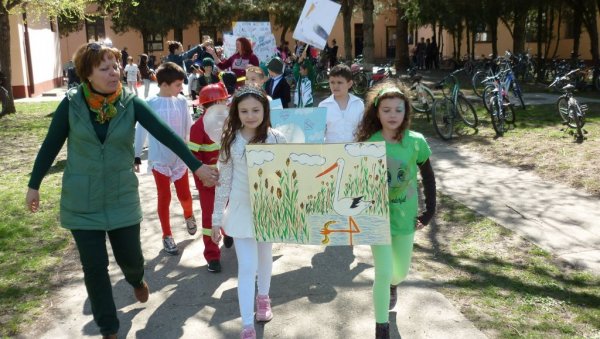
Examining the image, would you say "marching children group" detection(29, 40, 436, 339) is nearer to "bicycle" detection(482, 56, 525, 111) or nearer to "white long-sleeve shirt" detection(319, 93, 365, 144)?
"white long-sleeve shirt" detection(319, 93, 365, 144)

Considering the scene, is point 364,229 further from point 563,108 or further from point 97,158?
point 563,108

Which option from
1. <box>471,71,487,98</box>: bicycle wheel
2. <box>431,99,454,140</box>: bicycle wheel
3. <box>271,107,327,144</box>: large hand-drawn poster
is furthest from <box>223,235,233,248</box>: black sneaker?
<box>471,71,487,98</box>: bicycle wheel

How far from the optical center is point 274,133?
148 inches

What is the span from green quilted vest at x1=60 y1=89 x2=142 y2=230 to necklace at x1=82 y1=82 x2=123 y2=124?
3cm

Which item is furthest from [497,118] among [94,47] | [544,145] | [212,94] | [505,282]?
[94,47]

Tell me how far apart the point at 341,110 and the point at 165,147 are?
1574mm

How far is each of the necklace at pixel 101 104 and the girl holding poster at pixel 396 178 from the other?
4.79ft

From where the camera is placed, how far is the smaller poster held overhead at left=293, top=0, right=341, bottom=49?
8133 millimetres

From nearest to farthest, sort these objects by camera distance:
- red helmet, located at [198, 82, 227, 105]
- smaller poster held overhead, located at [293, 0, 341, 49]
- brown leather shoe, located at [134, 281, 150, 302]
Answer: brown leather shoe, located at [134, 281, 150, 302] < red helmet, located at [198, 82, 227, 105] < smaller poster held overhead, located at [293, 0, 341, 49]

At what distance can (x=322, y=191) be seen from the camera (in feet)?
10.8

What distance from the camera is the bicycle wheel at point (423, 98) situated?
12.8 meters

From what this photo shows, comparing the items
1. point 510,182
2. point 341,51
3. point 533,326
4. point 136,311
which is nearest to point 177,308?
point 136,311

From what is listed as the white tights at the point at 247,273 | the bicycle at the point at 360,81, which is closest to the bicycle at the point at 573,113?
the white tights at the point at 247,273

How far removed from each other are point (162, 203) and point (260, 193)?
2.12 metres
